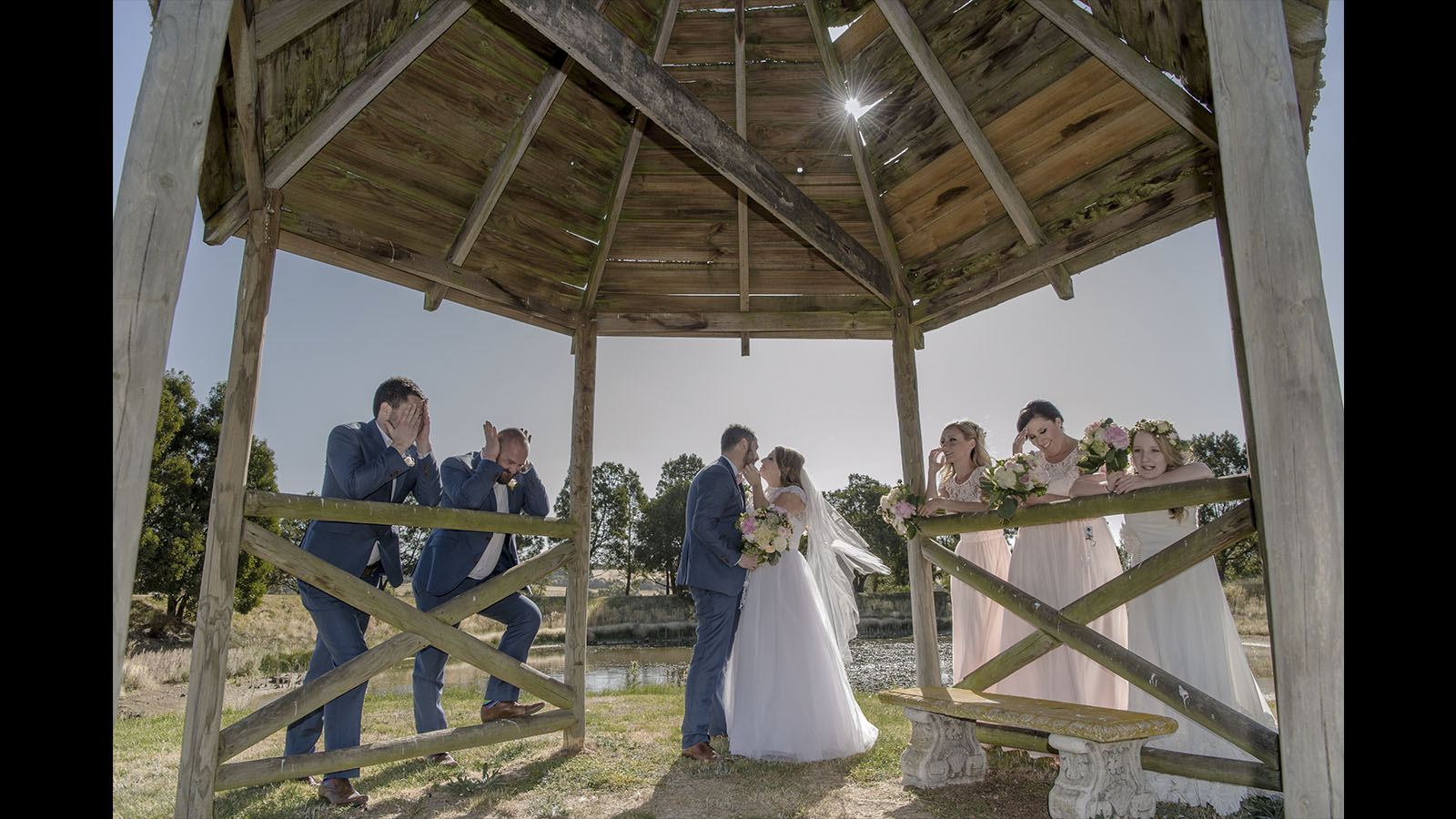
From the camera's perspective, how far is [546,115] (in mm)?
5875

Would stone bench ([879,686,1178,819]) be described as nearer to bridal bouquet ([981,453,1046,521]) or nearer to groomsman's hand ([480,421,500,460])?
bridal bouquet ([981,453,1046,521])

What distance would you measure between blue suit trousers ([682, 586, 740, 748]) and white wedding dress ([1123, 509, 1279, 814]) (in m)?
2.65

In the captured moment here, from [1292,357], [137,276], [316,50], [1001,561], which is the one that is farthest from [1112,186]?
[137,276]

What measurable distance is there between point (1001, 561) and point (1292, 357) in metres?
3.72

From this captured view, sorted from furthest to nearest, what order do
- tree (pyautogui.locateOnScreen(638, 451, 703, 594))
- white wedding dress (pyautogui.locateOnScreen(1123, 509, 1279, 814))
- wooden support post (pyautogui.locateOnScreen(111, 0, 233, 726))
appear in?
tree (pyautogui.locateOnScreen(638, 451, 703, 594))
white wedding dress (pyautogui.locateOnScreen(1123, 509, 1279, 814))
wooden support post (pyautogui.locateOnScreen(111, 0, 233, 726))

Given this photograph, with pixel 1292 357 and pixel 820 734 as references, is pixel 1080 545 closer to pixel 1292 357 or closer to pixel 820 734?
pixel 820 734

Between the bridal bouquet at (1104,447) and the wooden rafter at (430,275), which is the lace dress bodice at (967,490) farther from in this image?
the wooden rafter at (430,275)

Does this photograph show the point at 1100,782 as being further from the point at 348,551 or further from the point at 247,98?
the point at 247,98

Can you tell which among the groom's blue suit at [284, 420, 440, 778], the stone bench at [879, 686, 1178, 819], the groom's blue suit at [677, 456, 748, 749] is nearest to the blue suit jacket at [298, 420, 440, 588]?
the groom's blue suit at [284, 420, 440, 778]

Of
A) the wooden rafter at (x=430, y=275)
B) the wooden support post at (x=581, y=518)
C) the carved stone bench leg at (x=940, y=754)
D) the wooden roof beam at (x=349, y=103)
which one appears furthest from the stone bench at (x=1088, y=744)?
the wooden roof beam at (x=349, y=103)

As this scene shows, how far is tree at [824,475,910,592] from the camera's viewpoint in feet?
127

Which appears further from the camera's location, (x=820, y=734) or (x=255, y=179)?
(x=820, y=734)

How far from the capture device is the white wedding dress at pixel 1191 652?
4199mm

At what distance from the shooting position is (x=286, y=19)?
3.84 m
